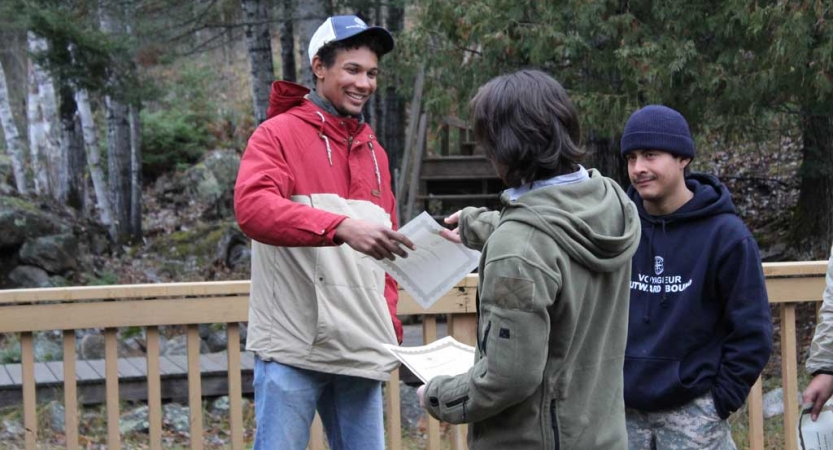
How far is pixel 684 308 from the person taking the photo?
2.98 m

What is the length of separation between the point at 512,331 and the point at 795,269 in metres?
2.61

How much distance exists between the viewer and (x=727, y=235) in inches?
118

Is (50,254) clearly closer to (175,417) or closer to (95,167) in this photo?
(95,167)

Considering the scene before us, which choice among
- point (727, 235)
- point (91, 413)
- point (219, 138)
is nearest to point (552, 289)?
point (727, 235)

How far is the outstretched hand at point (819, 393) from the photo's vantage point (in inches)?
126

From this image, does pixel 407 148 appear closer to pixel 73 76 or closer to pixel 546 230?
pixel 73 76

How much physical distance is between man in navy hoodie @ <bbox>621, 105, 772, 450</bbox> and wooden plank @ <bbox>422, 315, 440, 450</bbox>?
1190mm

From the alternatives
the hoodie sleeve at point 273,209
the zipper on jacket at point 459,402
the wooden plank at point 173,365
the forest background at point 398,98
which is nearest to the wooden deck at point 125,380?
the wooden plank at point 173,365

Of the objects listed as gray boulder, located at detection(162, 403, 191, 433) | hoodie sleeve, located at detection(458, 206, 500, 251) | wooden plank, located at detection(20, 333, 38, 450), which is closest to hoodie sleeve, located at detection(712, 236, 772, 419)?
hoodie sleeve, located at detection(458, 206, 500, 251)

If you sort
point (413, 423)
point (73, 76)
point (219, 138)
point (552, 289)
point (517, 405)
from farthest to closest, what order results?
point (219, 138)
point (73, 76)
point (413, 423)
point (517, 405)
point (552, 289)

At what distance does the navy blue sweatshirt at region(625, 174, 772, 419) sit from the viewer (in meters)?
2.94

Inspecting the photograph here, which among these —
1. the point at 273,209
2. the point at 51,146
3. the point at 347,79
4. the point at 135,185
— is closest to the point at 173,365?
the point at 347,79

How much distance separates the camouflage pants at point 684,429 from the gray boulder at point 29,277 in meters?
11.9

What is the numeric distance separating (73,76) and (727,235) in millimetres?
11435
